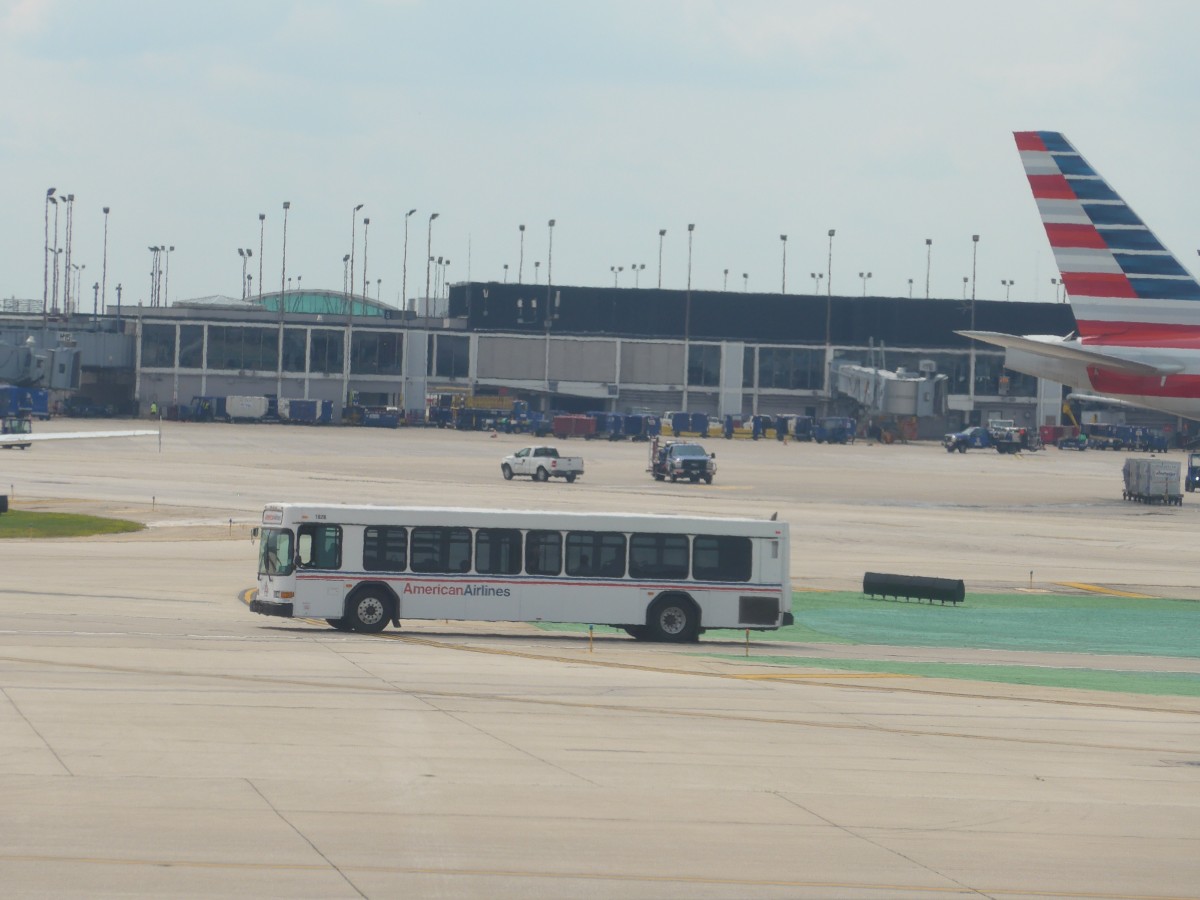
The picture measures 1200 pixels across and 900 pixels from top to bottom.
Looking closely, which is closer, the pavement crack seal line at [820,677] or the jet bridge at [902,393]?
the pavement crack seal line at [820,677]

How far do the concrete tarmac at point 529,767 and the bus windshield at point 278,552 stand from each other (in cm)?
127

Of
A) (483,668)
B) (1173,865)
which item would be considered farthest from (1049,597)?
(1173,865)

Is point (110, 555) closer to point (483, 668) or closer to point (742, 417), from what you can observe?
point (483, 668)

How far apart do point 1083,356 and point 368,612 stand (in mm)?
32997

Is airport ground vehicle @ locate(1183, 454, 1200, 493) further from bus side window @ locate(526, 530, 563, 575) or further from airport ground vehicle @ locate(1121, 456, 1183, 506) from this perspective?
bus side window @ locate(526, 530, 563, 575)

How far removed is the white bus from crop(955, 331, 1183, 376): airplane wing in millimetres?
25149

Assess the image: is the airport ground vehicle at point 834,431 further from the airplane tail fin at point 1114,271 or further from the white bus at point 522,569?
the white bus at point 522,569

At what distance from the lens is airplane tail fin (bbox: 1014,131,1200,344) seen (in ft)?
187

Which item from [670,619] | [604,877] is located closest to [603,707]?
[604,877]

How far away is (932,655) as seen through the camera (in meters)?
32.0

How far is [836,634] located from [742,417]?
444 ft

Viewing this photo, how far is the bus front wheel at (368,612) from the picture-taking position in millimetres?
32625

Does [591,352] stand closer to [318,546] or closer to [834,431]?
[834,431]

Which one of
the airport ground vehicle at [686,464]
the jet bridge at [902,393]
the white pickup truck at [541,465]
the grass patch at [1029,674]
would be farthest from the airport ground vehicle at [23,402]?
the grass patch at [1029,674]
